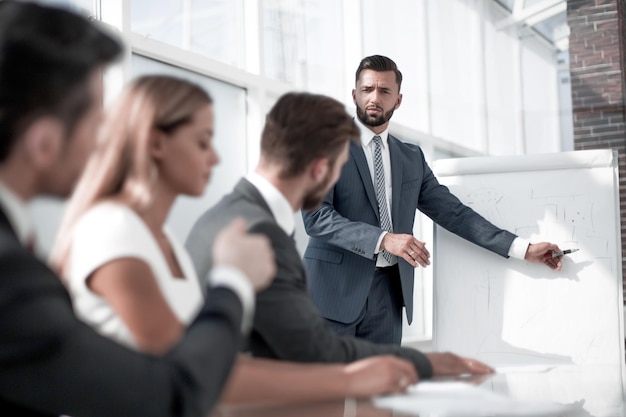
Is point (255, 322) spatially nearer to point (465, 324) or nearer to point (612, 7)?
point (465, 324)

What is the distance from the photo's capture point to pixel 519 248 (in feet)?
9.32

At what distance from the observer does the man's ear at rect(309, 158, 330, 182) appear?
1406 millimetres

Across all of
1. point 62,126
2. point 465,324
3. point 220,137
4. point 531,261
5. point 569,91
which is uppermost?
point 569,91

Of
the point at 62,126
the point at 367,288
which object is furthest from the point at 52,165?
the point at 367,288

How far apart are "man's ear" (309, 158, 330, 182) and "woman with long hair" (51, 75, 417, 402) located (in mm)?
338

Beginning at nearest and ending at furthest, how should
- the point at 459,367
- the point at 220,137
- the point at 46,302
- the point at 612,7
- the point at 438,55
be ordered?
the point at 46,302 → the point at 459,367 → the point at 220,137 → the point at 612,7 → the point at 438,55

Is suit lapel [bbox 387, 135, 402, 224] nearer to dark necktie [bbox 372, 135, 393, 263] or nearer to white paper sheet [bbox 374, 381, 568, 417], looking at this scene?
dark necktie [bbox 372, 135, 393, 263]

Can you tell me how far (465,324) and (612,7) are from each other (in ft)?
13.5

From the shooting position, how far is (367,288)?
2797mm

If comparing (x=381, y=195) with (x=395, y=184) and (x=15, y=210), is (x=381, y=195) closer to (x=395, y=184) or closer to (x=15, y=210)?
(x=395, y=184)

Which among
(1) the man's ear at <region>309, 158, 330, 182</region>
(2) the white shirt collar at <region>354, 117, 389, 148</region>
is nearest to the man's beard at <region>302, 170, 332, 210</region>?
(1) the man's ear at <region>309, 158, 330, 182</region>

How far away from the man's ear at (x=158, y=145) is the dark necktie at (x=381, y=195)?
1891 millimetres

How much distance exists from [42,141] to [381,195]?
2243 mm

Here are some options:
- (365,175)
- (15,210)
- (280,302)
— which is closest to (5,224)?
(15,210)
